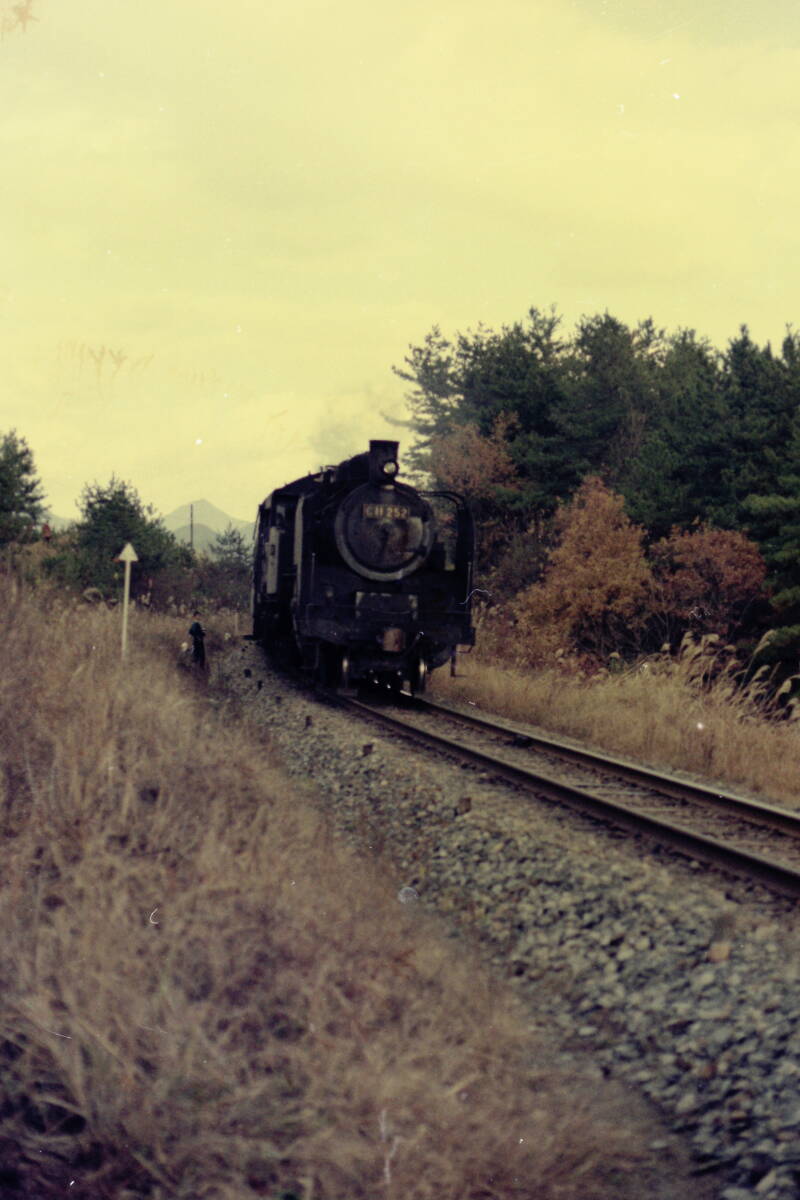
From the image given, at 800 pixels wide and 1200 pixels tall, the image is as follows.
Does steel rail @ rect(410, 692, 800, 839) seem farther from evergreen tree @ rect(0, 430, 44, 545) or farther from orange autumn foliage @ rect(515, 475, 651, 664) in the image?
evergreen tree @ rect(0, 430, 44, 545)

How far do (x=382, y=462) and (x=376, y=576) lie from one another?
68.3 inches

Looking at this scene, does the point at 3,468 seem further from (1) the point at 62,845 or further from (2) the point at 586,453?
(1) the point at 62,845

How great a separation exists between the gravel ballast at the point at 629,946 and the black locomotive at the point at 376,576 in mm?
5358

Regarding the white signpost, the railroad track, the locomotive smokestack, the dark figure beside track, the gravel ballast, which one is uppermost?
the locomotive smokestack

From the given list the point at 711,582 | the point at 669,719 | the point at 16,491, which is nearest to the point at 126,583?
the point at 669,719

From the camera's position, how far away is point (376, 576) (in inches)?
563

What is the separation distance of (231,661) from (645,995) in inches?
676

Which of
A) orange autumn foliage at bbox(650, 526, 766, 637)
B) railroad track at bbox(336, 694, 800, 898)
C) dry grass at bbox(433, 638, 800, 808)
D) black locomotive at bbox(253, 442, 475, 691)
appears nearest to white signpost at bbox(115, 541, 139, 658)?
black locomotive at bbox(253, 442, 475, 691)

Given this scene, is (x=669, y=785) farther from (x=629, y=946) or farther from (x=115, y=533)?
(x=115, y=533)

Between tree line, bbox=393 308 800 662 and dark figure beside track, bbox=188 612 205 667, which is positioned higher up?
tree line, bbox=393 308 800 662

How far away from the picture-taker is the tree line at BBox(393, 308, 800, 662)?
2427 cm

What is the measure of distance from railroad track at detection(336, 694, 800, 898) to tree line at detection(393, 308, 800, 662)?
11.6 meters

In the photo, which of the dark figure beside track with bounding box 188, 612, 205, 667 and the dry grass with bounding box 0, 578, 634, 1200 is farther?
the dark figure beside track with bounding box 188, 612, 205, 667

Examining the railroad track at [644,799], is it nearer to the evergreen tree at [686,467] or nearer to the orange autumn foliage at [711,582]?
the orange autumn foliage at [711,582]
